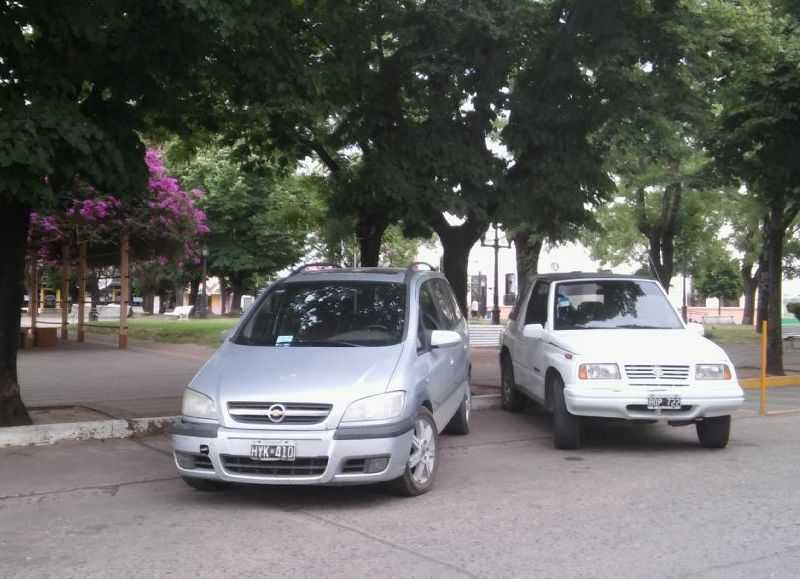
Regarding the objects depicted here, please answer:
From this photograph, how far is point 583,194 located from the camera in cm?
1167

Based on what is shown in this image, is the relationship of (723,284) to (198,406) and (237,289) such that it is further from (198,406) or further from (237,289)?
(198,406)

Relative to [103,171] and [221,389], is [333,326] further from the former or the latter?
[103,171]

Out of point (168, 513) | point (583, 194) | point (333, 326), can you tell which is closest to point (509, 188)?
point (583, 194)

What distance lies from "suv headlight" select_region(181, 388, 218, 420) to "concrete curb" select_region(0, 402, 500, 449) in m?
1.83

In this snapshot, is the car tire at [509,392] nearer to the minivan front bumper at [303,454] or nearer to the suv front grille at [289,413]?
the minivan front bumper at [303,454]

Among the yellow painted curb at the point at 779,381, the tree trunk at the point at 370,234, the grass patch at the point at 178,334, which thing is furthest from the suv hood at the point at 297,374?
the grass patch at the point at 178,334

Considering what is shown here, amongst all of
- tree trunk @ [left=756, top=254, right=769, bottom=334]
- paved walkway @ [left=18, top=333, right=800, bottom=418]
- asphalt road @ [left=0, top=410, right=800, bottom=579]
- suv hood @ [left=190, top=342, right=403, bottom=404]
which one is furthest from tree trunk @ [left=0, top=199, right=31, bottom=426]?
tree trunk @ [left=756, top=254, right=769, bottom=334]

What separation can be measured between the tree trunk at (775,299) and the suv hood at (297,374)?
12.0 meters

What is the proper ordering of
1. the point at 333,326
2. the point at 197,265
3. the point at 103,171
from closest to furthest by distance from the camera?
the point at 333,326 → the point at 103,171 → the point at 197,265

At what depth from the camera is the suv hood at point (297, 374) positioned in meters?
5.94

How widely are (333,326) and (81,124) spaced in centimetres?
296

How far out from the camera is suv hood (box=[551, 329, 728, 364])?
811cm

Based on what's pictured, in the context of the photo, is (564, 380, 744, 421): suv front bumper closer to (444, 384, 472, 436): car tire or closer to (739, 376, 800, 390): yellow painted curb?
(444, 384, 472, 436): car tire

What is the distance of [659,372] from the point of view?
26.3ft
